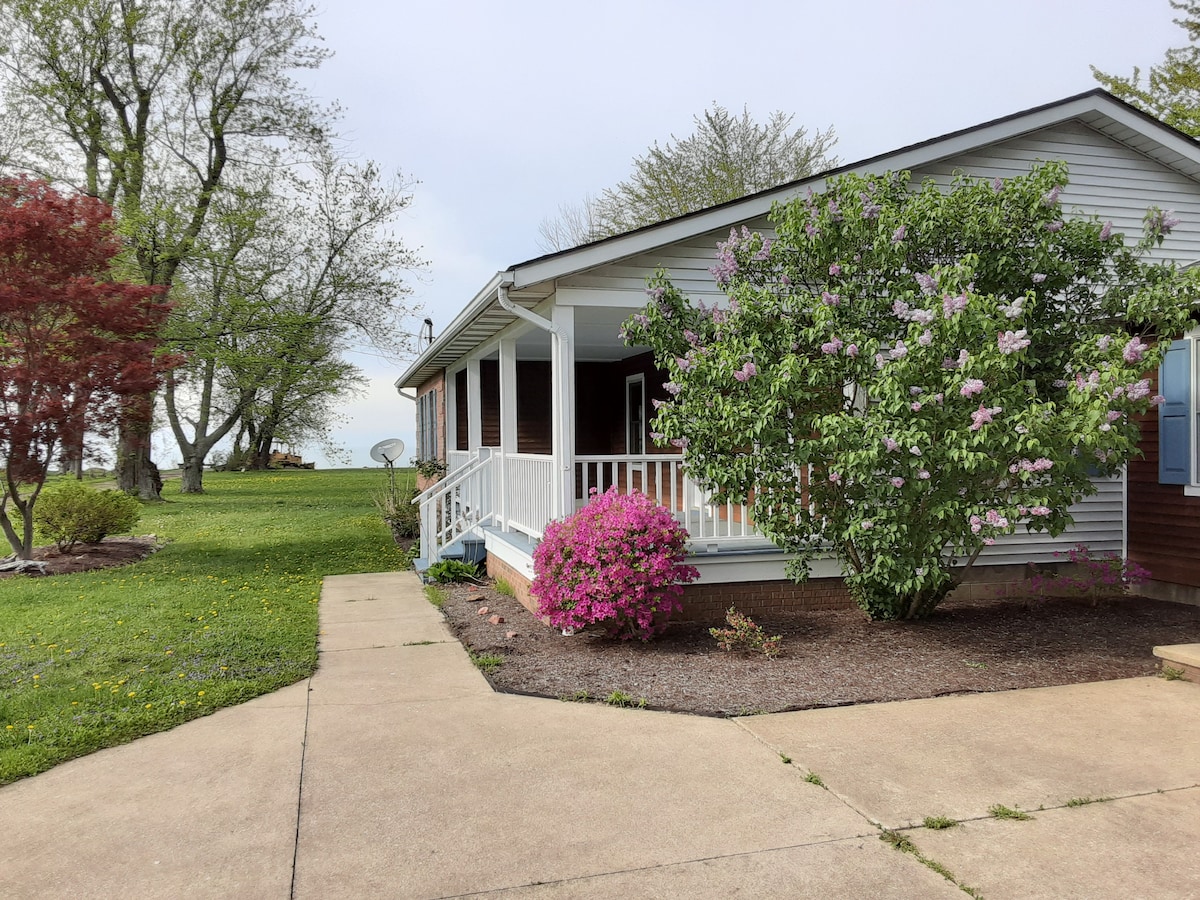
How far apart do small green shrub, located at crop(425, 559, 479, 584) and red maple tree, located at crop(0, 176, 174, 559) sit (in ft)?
15.1

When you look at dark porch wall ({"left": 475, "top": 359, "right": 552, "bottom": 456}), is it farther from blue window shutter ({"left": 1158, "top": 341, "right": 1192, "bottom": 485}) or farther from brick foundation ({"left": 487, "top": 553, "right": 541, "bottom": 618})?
blue window shutter ({"left": 1158, "top": 341, "right": 1192, "bottom": 485})

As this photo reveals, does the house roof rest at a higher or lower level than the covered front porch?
higher

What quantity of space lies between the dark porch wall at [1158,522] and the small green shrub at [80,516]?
1295cm

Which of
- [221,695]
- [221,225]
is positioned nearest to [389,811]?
[221,695]

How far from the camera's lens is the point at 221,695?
5223 mm

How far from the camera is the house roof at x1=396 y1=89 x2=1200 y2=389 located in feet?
22.6

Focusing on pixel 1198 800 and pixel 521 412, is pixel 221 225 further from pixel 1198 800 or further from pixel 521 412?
pixel 1198 800

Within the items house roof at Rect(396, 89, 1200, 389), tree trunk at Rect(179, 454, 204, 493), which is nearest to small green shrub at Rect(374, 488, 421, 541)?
house roof at Rect(396, 89, 1200, 389)

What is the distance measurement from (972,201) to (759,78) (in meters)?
21.1

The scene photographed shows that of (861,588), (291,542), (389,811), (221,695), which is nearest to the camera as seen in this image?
(389,811)

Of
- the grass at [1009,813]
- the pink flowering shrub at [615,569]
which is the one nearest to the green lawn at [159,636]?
the pink flowering shrub at [615,569]

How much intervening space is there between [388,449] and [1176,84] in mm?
19595

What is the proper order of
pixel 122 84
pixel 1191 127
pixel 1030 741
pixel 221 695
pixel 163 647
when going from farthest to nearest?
1. pixel 122 84
2. pixel 1191 127
3. pixel 163 647
4. pixel 221 695
5. pixel 1030 741

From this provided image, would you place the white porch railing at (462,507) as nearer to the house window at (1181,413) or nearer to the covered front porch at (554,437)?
the covered front porch at (554,437)
